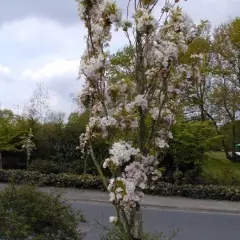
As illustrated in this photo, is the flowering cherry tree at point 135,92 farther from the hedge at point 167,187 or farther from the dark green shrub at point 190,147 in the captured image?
the dark green shrub at point 190,147

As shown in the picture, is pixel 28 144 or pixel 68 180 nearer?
pixel 68 180

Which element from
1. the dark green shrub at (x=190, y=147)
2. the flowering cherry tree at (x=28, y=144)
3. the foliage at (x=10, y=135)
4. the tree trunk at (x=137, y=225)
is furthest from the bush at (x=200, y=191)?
the tree trunk at (x=137, y=225)

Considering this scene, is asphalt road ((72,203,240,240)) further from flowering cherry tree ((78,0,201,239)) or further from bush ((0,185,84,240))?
flowering cherry tree ((78,0,201,239))

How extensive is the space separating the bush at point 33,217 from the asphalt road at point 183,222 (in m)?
3.27

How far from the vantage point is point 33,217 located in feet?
16.9

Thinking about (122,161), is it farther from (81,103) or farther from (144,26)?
(144,26)

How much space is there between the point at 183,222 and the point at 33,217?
722 cm

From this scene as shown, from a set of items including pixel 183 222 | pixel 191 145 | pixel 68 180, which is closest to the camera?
pixel 183 222

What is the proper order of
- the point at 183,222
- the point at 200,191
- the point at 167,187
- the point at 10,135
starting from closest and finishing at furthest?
the point at 183,222 < the point at 200,191 < the point at 167,187 < the point at 10,135

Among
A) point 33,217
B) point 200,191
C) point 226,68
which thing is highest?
point 226,68

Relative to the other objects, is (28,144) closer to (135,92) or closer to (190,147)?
(190,147)

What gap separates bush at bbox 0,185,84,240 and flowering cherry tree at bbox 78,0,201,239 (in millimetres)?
1259

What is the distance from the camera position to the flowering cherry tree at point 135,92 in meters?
3.75

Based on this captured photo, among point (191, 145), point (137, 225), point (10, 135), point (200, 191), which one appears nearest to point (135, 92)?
point (137, 225)
